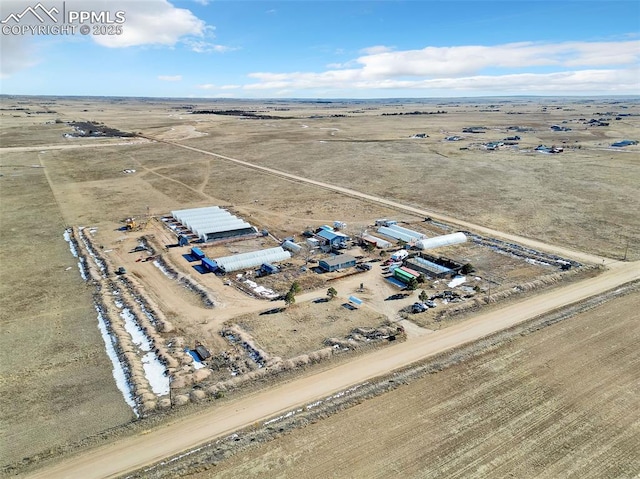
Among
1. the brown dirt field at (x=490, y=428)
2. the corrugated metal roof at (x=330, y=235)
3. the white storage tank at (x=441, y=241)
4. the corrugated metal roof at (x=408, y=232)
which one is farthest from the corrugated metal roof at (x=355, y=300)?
the corrugated metal roof at (x=408, y=232)

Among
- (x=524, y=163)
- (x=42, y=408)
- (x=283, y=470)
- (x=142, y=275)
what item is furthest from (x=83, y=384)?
(x=524, y=163)

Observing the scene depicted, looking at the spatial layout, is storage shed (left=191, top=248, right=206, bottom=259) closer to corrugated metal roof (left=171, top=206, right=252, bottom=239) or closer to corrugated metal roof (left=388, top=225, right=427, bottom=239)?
corrugated metal roof (left=171, top=206, right=252, bottom=239)

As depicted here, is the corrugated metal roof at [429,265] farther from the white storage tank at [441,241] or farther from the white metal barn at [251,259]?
the white metal barn at [251,259]

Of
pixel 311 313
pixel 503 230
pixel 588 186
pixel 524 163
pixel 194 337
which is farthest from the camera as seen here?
pixel 524 163

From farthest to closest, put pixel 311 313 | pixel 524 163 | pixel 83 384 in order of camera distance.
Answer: pixel 524 163, pixel 311 313, pixel 83 384

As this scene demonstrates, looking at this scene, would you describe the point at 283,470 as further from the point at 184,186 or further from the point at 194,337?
the point at 184,186

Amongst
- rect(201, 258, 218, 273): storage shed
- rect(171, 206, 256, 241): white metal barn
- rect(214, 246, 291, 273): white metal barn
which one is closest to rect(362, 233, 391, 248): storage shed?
rect(214, 246, 291, 273): white metal barn
